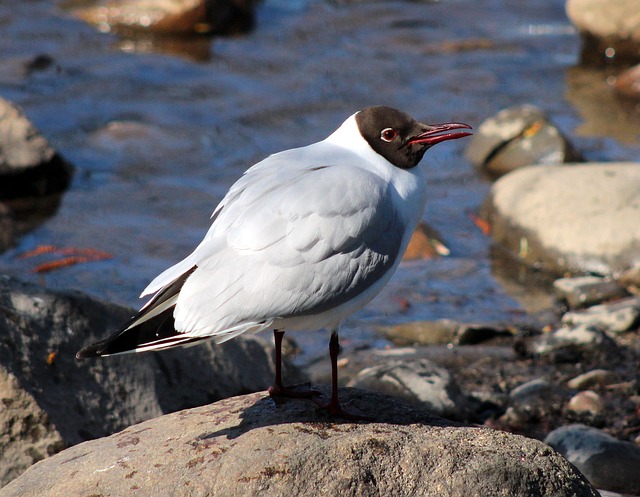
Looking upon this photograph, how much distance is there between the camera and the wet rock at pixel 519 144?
415 inches

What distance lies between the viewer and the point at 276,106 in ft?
41.4

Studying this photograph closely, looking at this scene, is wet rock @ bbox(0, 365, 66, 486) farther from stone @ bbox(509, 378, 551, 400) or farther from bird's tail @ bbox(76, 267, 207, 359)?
stone @ bbox(509, 378, 551, 400)

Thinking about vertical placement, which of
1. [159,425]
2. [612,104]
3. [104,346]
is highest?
[104,346]

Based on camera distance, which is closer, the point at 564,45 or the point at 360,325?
the point at 360,325

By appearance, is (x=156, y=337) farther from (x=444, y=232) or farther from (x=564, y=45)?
(x=564, y=45)

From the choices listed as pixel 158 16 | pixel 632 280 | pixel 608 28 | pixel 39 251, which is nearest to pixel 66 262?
pixel 39 251

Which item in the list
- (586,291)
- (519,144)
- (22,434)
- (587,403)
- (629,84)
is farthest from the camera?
(629,84)

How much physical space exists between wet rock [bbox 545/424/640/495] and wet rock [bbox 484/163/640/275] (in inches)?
113

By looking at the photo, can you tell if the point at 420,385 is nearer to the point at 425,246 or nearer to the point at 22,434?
the point at 22,434

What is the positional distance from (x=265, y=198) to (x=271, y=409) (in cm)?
91

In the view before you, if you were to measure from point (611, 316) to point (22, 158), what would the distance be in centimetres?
553

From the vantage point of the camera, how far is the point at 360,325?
7938 mm

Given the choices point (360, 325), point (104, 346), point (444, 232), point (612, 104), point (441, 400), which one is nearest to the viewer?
point (104, 346)

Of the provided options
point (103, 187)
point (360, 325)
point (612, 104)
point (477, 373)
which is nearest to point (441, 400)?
point (477, 373)
